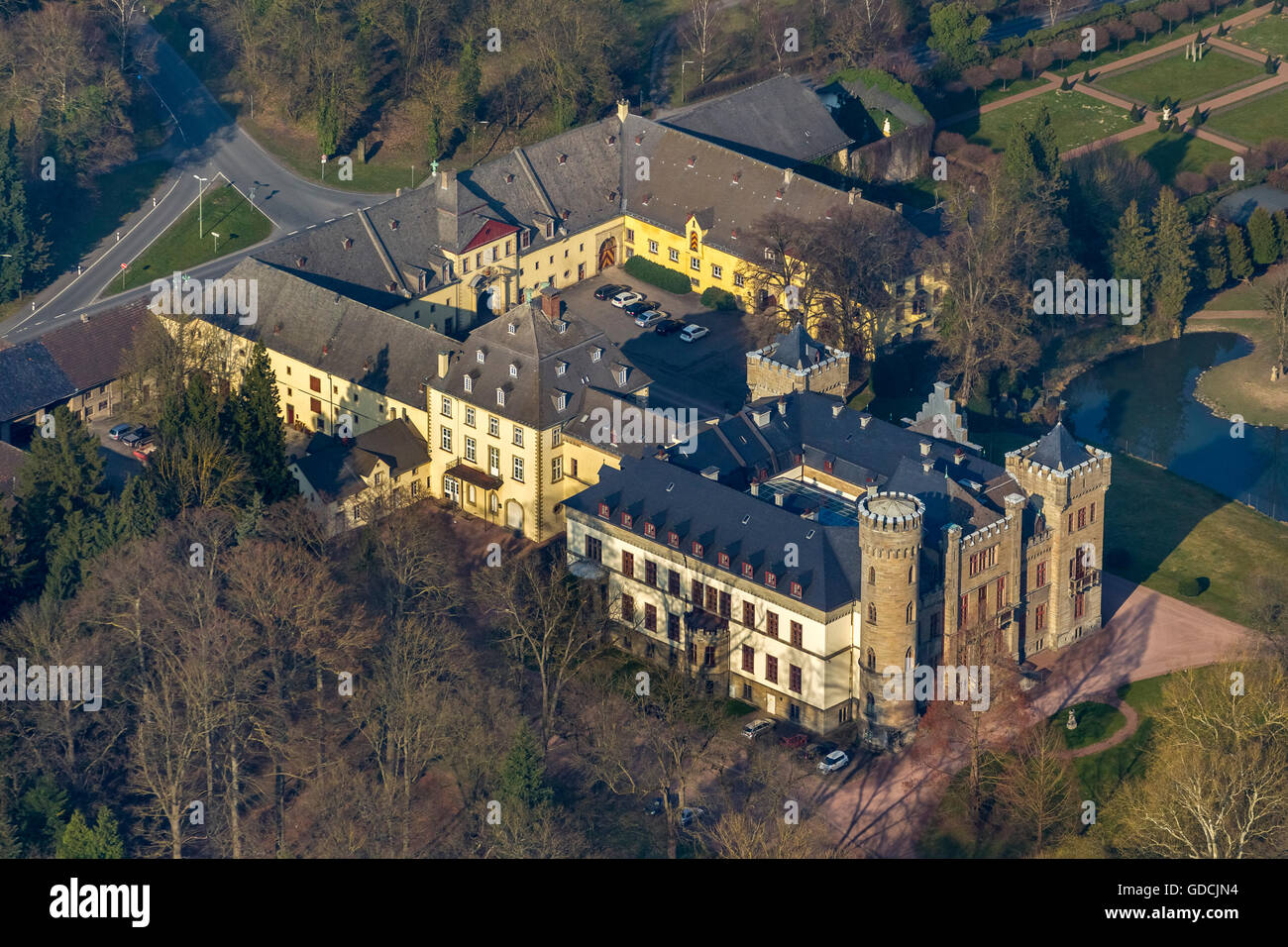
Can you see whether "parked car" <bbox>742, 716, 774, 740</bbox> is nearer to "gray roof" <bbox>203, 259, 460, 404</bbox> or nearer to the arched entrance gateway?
"gray roof" <bbox>203, 259, 460, 404</bbox>

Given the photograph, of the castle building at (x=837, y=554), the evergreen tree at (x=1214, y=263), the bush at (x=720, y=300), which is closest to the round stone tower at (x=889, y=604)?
the castle building at (x=837, y=554)

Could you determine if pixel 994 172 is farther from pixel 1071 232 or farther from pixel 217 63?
pixel 217 63

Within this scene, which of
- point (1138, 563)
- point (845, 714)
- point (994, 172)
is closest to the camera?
point (845, 714)

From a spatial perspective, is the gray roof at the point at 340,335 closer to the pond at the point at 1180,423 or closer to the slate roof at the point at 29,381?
the slate roof at the point at 29,381

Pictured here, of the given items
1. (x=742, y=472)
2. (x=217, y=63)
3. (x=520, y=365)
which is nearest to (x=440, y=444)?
(x=520, y=365)

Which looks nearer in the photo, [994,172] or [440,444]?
[440,444]

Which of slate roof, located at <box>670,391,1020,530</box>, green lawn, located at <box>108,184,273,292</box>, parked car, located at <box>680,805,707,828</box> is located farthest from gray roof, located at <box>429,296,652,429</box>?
green lawn, located at <box>108,184,273,292</box>

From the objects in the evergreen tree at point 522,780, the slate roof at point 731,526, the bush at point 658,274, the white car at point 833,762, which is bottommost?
the white car at point 833,762
